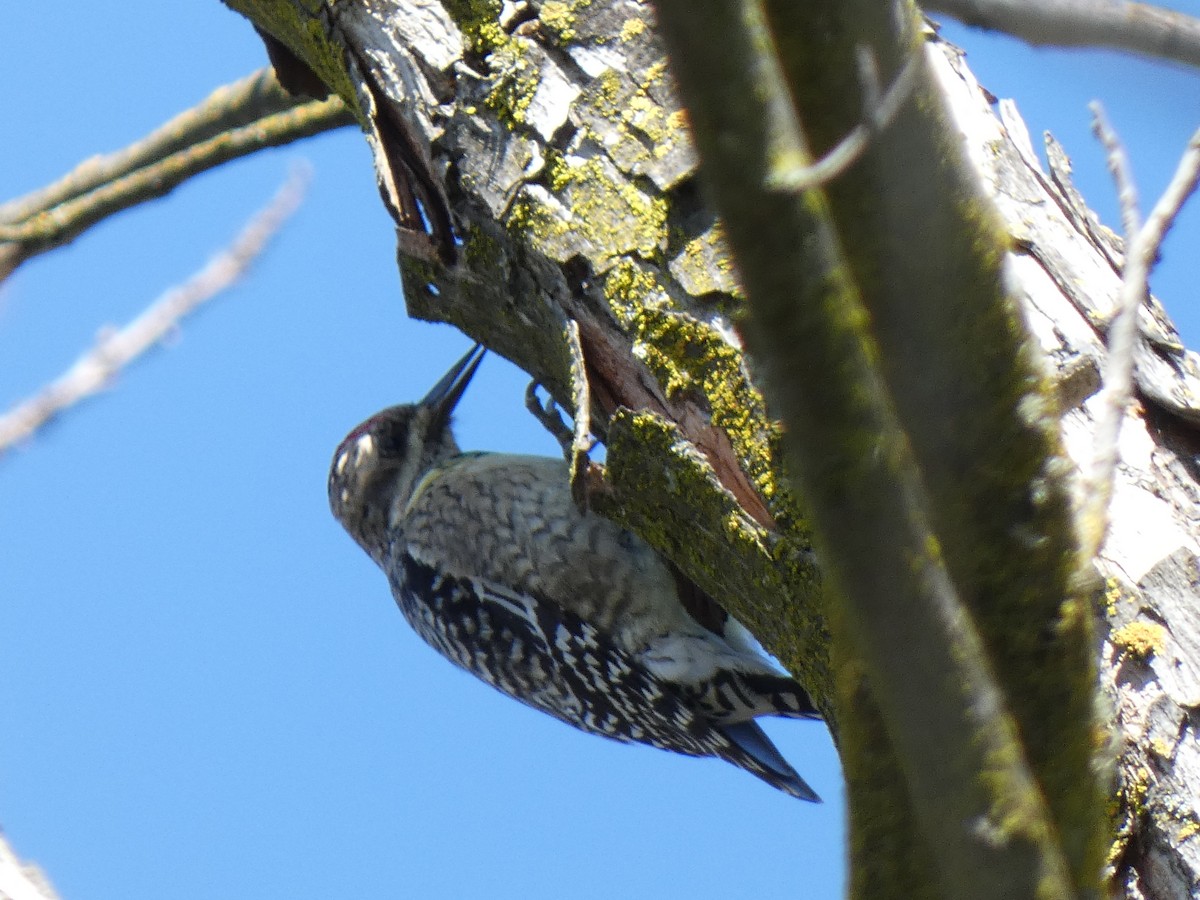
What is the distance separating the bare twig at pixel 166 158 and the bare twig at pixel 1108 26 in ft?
9.89

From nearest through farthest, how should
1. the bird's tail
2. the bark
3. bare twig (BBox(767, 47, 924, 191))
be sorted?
bare twig (BBox(767, 47, 924, 191)) → the bark → the bird's tail

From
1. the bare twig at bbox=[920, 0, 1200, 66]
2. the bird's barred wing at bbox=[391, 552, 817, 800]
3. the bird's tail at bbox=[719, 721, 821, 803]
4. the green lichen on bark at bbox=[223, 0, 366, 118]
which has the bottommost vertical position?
the bird's tail at bbox=[719, 721, 821, 803]

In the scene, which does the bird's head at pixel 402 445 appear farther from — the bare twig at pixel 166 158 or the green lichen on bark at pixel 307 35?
the green lichen on bark at pixel 307 35

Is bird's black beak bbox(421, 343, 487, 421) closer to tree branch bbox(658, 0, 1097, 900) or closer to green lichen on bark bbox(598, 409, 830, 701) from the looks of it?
green lichen on bark bbox(598, 409, 830, 701)

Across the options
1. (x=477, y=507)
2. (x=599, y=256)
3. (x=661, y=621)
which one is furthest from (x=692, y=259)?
(x=477, y=507)

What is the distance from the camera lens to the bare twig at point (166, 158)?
12.5 feet

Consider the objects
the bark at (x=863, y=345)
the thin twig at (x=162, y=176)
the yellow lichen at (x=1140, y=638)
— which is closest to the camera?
the bark at (x=863, y=345)

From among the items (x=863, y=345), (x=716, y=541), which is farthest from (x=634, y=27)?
(x=863, y=345)

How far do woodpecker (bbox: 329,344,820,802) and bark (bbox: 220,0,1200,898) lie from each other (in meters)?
1.06

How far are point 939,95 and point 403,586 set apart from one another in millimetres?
3955

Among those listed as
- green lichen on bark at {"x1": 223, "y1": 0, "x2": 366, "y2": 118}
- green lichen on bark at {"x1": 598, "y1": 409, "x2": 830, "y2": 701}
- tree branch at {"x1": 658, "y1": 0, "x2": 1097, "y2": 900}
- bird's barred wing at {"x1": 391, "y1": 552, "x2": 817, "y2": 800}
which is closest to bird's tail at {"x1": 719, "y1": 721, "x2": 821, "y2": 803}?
bird's barred wing at {"x1": 391, "y1": 552, "x2": 817, "y2": 800}

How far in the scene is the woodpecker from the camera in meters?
3.87

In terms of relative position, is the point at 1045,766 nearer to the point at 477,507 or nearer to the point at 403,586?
the point at 477,507

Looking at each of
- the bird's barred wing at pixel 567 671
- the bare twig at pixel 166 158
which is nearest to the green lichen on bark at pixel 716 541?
the bird's barred wing at pixel 567 671
